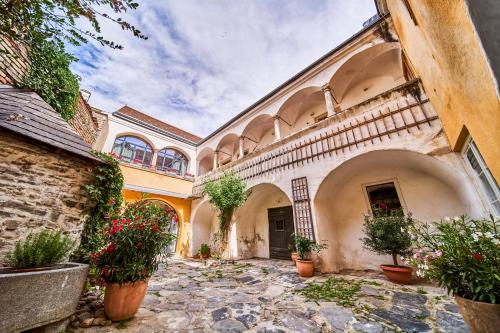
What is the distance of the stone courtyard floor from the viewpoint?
229cm

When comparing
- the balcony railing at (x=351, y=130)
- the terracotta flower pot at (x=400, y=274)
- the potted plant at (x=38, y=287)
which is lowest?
the terracotta flower pot at (x=400, y=274)

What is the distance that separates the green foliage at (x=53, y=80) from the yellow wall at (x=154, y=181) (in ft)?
14.0

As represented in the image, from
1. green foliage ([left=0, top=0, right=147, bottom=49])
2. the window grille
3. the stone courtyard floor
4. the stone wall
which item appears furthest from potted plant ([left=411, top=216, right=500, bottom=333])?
the stone wall

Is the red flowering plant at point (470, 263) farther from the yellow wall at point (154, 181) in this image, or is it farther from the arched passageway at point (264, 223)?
the yellow wall at point (154, 181)

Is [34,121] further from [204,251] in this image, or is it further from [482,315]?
[204,251]

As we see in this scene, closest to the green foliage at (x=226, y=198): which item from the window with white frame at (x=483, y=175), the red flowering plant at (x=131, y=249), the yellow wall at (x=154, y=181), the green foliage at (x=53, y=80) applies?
the red flowering plant at (x=131, y=249)

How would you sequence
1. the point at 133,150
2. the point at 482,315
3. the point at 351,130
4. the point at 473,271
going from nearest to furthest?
the point at 482,315
the point at 473,271
the point at 351,130
the point at 133,150

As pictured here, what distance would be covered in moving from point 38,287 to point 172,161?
11.7 m

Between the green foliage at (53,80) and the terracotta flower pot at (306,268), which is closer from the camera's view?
the green foliage at (53,80)

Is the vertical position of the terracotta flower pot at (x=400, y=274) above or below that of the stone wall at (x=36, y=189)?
below

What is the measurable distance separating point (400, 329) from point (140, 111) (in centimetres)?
1590

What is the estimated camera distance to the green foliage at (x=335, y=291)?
126 inches

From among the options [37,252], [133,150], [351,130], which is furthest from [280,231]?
[133,150]

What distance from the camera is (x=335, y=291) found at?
11.9ft
